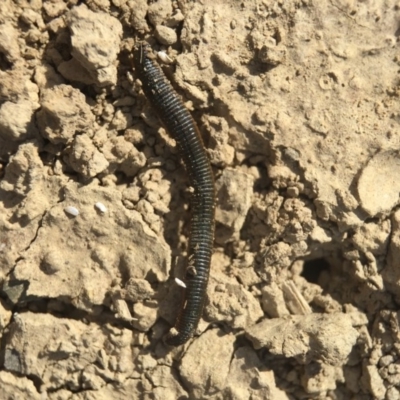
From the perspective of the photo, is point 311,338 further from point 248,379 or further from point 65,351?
point 65,351

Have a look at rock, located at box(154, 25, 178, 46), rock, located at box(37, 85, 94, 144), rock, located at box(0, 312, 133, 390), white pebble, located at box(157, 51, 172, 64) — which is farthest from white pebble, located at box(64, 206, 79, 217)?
rock, located at box(154, 25, 178, 46)

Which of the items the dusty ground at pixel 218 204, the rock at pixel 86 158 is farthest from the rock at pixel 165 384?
the rock at pixel 86 158

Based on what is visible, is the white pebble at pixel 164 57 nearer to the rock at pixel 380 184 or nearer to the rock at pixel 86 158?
the rock at pixel 86 158

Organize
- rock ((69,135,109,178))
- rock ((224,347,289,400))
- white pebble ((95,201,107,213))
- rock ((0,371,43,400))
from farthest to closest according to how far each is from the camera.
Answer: rock ((224,347,289,400)) < rock ((0,371,43,400)) < white pebble ((95,201,107,213)) < rock ((69,135,109,178))

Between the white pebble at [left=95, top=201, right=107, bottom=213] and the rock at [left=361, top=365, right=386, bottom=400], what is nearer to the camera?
the white pebble at [left=95, top=201, right=107, bottom=213]

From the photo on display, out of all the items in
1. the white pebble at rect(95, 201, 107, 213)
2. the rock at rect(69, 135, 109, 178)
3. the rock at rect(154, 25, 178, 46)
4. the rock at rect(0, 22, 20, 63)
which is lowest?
the white pebble at rect(95, 201, 107, 213)

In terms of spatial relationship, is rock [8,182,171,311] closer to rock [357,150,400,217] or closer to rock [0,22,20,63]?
rock [0,22,20,63]

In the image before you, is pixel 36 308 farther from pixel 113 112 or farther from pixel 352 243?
pixel 352 243

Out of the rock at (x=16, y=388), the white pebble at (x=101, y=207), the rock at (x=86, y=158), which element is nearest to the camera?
the rock at (x=86, y=158)

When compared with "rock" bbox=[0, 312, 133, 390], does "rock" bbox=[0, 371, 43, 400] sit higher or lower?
lower
